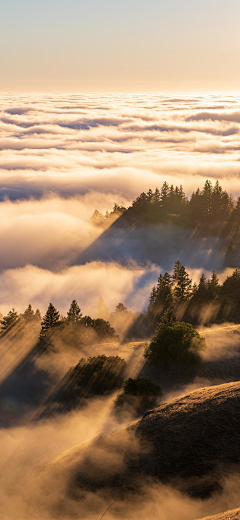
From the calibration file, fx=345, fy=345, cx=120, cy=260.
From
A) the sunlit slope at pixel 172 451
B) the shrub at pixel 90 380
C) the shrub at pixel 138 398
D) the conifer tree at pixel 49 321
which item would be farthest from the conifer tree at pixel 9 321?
the sunlit slope at pixel 172 451

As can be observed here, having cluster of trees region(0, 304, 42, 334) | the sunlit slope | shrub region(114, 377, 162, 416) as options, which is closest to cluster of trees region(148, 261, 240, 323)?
cluster of trees region(0, 304, 42, 334)

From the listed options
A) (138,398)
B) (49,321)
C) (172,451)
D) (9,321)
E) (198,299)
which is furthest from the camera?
A: (198,299)

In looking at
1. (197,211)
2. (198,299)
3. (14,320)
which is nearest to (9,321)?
(14,320)

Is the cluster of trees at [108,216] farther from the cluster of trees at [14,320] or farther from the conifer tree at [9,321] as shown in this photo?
the conifer tree at [9,321]

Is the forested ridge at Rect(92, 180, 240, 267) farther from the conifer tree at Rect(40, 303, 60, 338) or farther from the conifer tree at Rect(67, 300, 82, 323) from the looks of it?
the conifer tree at Rect(40, 303, 60, 338)

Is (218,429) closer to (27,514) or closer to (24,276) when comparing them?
(27,514)

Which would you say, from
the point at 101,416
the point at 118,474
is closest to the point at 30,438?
the point at 101,416

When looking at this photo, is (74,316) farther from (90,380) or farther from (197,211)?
(197,211)
